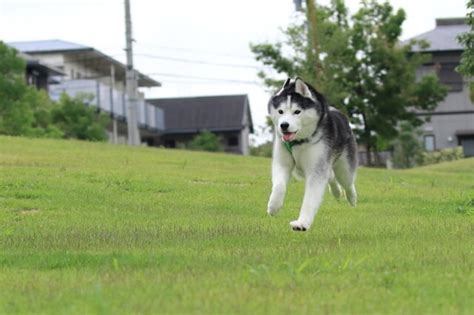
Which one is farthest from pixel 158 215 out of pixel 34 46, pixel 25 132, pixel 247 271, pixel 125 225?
pixel 34 46

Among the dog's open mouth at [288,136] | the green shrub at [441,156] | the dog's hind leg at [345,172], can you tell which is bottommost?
the green shrub at [441,156]

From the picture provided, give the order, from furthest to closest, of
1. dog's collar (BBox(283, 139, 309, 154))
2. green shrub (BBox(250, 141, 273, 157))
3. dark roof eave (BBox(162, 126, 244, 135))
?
dark roof eave (BBox(162, 126, 244, 135)), green shrub (BBox(250, 141, 273, 157)), dog's collar (BBox(283, 139, 309, 154))

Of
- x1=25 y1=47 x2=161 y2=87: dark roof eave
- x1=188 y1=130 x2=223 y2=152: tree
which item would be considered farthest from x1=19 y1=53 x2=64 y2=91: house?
x1=188 y1=130 x2=223 y2=152: tree

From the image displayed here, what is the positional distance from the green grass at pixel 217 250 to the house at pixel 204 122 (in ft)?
195

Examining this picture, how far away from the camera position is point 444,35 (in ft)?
194

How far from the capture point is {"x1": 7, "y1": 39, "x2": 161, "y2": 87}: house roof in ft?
221

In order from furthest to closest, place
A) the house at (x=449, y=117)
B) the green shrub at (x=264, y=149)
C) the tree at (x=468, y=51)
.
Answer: the house at (x=449, y=117) → the green shrub at (x=264, y=149) → the tree at (x=468, y=51)

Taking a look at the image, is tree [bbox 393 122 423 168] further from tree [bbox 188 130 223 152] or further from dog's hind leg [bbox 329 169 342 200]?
dog's hind leg [bbox 329 169 342 200]

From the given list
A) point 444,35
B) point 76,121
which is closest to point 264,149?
point 444,35

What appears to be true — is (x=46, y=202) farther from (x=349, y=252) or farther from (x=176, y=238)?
(x=349, y=252)

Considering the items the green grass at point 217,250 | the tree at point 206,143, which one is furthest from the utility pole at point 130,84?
the green grass at point 217,250

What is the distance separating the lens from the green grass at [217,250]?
5.53 metres

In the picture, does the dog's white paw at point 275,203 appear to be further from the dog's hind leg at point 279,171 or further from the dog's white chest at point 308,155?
the dog's white chest at point 308,155

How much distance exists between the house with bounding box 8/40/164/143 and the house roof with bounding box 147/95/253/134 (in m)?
1.92
